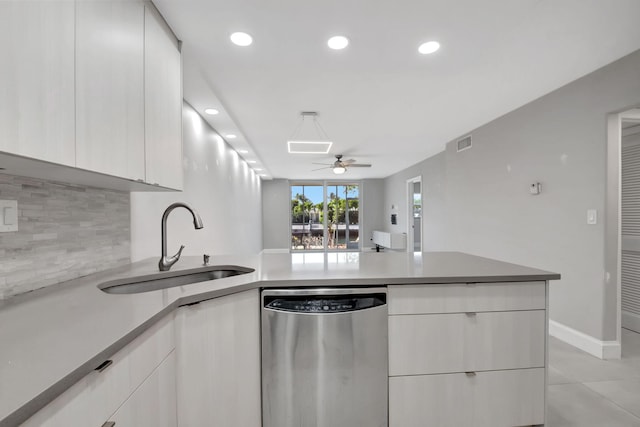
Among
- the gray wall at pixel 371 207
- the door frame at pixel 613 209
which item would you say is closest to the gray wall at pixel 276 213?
the gray wall at pixel 371 207

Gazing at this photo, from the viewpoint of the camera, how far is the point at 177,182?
1.92 m

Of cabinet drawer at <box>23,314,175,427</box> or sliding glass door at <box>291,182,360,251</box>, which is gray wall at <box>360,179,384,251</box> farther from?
cabinet drawer at <box>23,314,175,427</box>

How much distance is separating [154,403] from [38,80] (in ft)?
3.64

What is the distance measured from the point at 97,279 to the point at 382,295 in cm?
146

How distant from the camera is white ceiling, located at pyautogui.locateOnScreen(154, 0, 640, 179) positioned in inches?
70.9

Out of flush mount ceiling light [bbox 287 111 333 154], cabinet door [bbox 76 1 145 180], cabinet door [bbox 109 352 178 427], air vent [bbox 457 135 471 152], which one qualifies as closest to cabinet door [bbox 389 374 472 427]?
cabinet door [bbox 109 352 178 427]

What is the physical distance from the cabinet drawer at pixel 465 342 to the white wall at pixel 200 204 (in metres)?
1.40

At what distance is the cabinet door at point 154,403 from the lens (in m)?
0.83

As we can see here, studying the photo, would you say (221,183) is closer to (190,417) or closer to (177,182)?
(177,182)

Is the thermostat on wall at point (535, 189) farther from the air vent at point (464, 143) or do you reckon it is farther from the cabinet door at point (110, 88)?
the cabinet door at point (110, 88)

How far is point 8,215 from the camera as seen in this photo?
112 centimetres

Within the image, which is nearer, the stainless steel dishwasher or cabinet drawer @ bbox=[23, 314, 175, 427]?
cabinet drawer @ bbox=[23, 314, 175, 427]

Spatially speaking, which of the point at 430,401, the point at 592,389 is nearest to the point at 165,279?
the point at 430,401

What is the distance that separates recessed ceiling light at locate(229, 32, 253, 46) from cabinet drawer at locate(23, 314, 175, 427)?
6.30 ft
